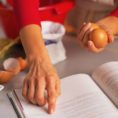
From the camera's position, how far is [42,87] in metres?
0.46

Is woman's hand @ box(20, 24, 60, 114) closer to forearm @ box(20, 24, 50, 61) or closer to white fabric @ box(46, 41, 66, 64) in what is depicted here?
forearm @ box(20, 24, 50, 61)

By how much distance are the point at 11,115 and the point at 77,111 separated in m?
0.15

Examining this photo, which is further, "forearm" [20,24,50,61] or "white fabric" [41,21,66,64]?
"white fabric" [41,21,66,64]

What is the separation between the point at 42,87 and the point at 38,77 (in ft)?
0.09

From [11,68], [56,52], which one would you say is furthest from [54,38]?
[11,68]

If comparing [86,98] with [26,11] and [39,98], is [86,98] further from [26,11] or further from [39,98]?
[26,11]

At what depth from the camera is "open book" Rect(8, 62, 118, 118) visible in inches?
18.7

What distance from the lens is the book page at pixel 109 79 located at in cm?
52

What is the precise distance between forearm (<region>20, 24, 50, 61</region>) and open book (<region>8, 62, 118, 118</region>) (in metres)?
0.10

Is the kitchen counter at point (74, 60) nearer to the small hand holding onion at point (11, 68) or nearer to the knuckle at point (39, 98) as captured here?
the small hand holding onion at point (11, 68)

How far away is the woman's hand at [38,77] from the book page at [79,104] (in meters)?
0.02

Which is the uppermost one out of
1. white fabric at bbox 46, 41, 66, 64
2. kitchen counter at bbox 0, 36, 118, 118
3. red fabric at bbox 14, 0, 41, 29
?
red fabric at bbox 14, 0, 41, 29

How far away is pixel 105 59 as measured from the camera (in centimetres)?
70

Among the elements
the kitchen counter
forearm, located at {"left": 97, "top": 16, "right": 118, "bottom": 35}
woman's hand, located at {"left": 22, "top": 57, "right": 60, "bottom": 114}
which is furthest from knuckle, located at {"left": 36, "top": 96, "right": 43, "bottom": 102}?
forearm, located at {"left": 97, "top": 16, "right": 118, "bottom": 35}
